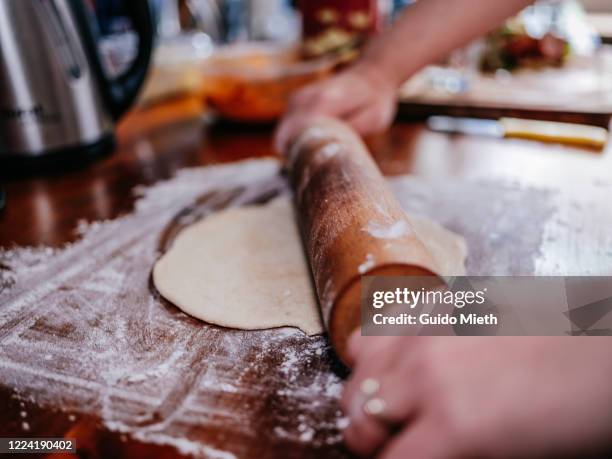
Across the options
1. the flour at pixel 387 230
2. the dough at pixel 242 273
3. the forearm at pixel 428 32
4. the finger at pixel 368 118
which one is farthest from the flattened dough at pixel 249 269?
the forearm at pixel 428 32

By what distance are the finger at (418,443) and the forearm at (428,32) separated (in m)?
0.91

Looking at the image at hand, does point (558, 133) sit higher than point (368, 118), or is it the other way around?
point (368, 118)

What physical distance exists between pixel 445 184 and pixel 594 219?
29 centimetres

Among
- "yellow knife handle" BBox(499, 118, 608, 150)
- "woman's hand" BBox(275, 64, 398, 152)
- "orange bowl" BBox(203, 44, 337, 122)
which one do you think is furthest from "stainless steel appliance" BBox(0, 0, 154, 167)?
"yellow knife handle" BBox(499, 118, 608, 150)

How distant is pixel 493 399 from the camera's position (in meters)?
0.35

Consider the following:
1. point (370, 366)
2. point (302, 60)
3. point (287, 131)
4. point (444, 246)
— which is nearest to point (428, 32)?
point (287, 131)

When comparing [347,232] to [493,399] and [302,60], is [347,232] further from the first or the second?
[302,60]

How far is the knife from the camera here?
4.22 feet

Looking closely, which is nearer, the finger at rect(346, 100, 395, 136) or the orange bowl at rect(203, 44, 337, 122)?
the finger at rect(346, 100, 395, 136)

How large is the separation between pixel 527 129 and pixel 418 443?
3.89ft

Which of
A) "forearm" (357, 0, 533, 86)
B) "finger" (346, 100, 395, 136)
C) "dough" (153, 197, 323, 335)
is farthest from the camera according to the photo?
"finger" (346, 100, 395, 136)

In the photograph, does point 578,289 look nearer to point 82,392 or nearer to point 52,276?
point 82,392

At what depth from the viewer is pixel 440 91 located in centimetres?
169

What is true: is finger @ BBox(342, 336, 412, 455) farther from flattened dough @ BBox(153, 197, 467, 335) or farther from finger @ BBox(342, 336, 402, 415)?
flattened dough @ BBox(153, 197, 467, 335)
